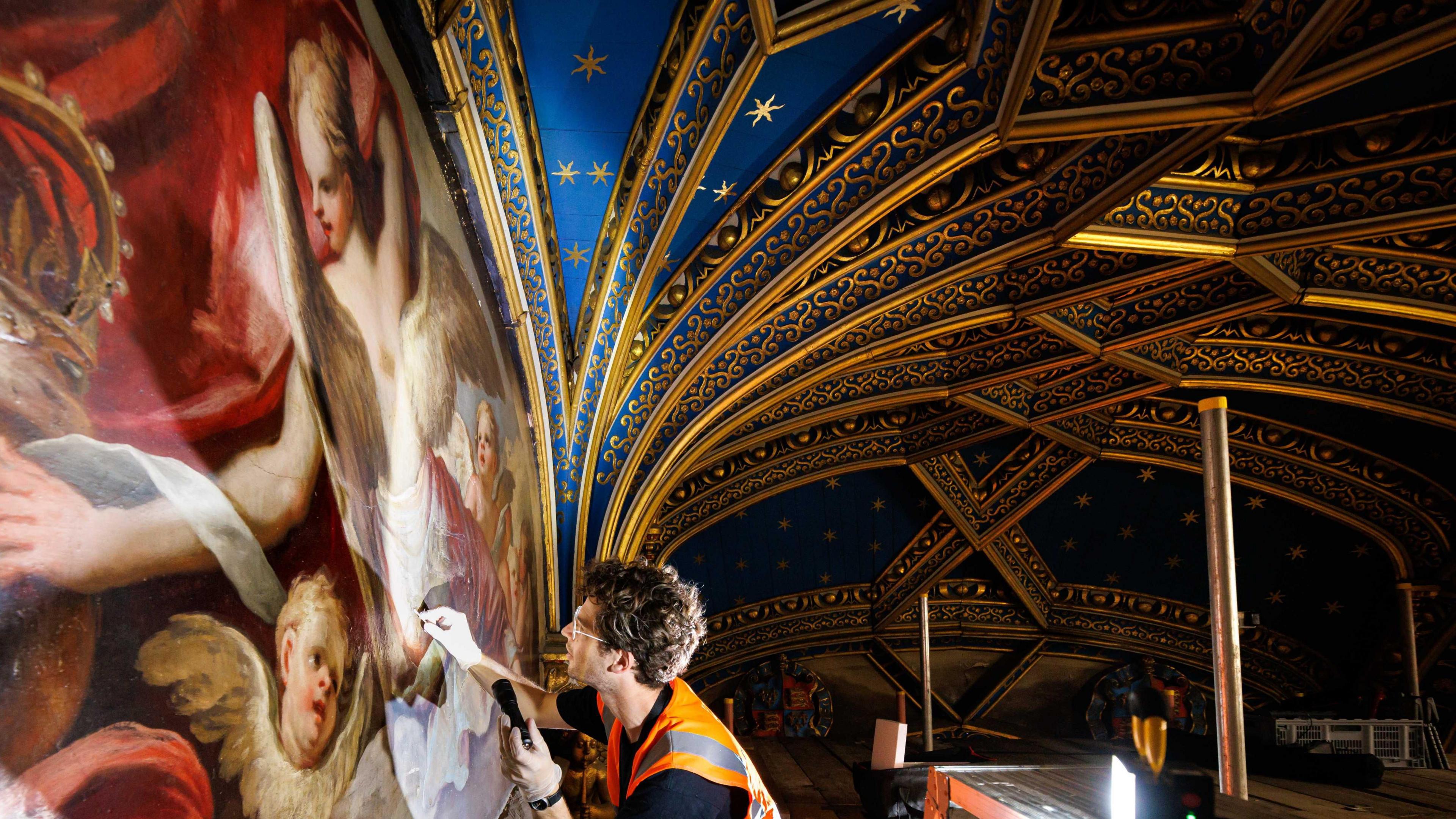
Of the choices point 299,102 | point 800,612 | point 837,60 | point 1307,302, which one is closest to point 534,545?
point 837,60

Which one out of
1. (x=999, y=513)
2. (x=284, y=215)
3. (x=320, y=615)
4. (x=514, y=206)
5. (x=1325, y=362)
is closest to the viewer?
(x=284, y=215)

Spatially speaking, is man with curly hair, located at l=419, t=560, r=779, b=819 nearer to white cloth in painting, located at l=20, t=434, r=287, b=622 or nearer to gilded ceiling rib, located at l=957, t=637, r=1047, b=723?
white cloth in painting, located at l=20, t=434, r=287, b=622

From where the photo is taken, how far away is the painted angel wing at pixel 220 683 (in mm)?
A: 1454

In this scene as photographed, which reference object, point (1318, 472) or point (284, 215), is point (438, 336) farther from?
point (1318, 472)

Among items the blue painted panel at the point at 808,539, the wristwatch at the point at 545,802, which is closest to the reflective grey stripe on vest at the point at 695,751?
the wristwatch at the point at 545,802

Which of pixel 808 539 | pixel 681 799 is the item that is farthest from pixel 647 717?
pixel 808 539

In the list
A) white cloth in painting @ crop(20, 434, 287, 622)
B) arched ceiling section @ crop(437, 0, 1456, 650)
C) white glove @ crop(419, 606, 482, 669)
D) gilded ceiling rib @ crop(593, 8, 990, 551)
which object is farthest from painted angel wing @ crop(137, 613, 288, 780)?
gilded ceiling rib @ crop(593, 8, 990, 551)

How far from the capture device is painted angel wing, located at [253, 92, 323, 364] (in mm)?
1864

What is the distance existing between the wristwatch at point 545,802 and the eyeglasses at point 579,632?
13.5 inches

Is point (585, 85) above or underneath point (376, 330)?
above

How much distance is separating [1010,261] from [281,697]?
20.7 feet

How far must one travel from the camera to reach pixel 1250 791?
6.97m

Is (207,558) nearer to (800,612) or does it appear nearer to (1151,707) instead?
(1151,707)

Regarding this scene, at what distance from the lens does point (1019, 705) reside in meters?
15.3
